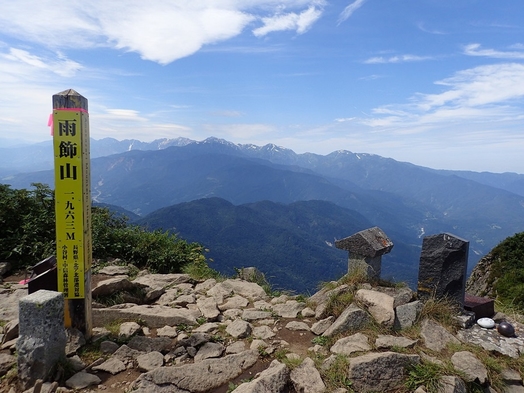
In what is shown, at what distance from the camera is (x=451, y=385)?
3680 mm

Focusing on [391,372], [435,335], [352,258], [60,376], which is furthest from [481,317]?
[60,376]

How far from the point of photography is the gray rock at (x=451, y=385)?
12.0 feet

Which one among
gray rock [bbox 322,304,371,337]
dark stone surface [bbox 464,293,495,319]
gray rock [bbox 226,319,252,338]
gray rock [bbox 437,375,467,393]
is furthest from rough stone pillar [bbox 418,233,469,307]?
gray rock [bbox 226,319,252,338]

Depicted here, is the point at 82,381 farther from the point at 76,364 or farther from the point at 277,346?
the point at 277,346

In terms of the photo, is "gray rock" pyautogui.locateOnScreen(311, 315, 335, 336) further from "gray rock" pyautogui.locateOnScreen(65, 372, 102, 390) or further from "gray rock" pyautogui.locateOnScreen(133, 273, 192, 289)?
"gray rock" pyautogui.locateOnScreen(133, 273, 192, 289)

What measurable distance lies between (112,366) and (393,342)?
3758 mm

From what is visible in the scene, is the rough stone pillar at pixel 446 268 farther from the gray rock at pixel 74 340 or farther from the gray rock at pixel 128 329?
the gray rock at pixel 74 340

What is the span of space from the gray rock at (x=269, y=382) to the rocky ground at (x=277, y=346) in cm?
1

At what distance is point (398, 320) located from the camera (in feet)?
17.1

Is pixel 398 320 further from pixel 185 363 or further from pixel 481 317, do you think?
pixel 185 363

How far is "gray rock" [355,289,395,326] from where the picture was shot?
505 centimetres

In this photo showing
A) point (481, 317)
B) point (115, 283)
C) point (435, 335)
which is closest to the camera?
point (435, 335)

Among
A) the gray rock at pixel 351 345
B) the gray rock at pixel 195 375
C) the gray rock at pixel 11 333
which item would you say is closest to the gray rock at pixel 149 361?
the gray rock at pixel 195 375

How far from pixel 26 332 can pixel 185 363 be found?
76.0 inches
